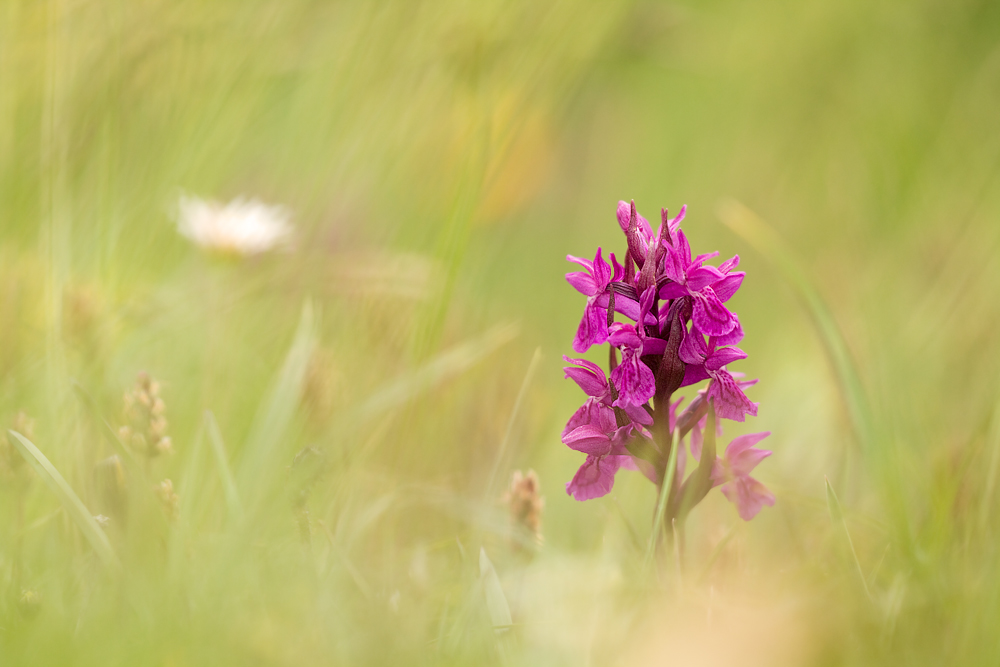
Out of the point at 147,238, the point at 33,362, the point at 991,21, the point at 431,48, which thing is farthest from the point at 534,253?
the point at 991,21

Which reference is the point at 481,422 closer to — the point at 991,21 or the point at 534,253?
the point at 534,253

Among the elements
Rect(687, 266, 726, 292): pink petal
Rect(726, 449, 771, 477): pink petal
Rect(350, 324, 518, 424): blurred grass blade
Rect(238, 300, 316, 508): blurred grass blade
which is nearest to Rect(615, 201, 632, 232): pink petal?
Rect(687, 266, 726, 292): pink petal

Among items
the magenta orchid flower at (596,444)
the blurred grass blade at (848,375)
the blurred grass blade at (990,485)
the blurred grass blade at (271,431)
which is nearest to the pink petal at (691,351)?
the magenta orchid flower at (596,444)

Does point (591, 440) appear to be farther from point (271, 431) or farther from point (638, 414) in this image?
point (271, 431)

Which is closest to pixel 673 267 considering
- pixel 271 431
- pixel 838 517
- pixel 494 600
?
pixel 838 517

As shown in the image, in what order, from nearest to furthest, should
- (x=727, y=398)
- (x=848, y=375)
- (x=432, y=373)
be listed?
1. (x=727, y=398)
2. (x=848, y=375)
3. (x=432, y=373)
